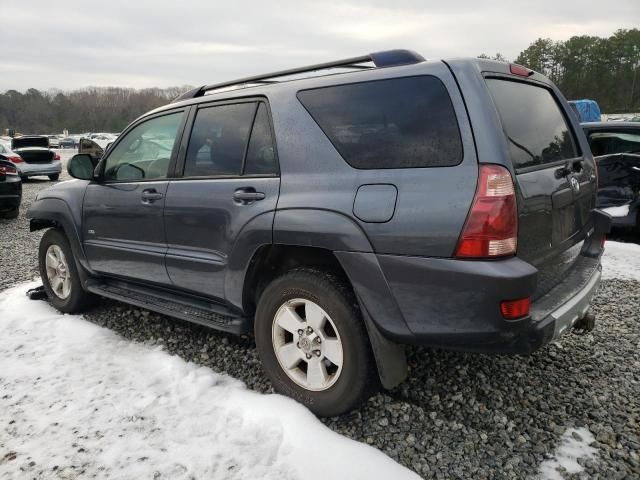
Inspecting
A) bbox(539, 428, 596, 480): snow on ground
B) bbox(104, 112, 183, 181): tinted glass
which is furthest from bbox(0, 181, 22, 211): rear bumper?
bbox(539, 428, 596, 480): snow on ground

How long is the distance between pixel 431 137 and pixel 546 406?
1677 millimetres

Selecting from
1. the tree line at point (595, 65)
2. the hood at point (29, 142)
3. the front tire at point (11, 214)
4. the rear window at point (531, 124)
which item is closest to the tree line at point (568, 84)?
the tree line at point (595, 65)

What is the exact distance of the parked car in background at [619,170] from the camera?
652 cm

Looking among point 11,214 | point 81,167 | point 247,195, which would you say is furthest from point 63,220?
point 11,214

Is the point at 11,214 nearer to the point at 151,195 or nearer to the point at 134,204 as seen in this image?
the point at 134,204

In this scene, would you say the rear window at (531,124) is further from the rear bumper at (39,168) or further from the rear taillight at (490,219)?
the rear bumper at (39,168)

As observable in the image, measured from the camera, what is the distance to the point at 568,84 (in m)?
60.0

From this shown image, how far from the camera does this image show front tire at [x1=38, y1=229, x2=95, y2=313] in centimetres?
425

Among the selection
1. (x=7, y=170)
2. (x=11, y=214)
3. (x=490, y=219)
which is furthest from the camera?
(x=11, y=214)

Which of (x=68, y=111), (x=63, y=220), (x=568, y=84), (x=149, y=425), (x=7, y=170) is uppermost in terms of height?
(x=568, y=84)

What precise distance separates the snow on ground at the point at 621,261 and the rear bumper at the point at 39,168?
1654cm

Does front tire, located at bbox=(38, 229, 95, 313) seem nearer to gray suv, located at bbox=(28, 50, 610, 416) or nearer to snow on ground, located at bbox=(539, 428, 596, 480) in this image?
gray suv, located at bbox=(28, 50, 610, 416)

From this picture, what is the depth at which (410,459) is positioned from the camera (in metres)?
2.36

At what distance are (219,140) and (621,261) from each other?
502cm
